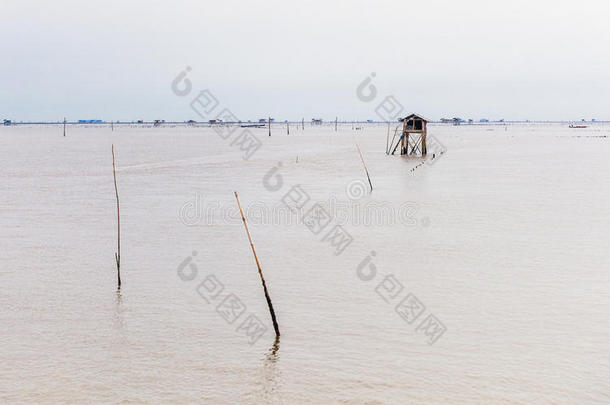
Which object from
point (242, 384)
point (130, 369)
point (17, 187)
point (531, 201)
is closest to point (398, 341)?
point (242, 384)

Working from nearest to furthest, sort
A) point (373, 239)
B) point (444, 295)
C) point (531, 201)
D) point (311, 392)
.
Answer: point (311, 392)
point (444, 295)
point (373, 239)
point (531, 201)

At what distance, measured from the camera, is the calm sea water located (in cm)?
718

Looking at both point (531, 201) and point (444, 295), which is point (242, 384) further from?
point (531, 201)

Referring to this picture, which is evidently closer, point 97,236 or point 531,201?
point 97,236

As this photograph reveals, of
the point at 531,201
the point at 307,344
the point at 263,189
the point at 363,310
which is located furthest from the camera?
the point at 263,189

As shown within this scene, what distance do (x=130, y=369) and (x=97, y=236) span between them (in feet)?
28.5

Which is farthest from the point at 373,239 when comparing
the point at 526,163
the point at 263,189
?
the point at 526,163

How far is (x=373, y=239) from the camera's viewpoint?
15328mm

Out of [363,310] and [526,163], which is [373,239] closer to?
[363,310]

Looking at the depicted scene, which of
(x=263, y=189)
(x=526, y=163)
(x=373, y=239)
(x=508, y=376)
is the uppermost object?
(x=526, y=163)

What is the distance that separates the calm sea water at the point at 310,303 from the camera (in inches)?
283

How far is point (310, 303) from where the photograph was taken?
1005cm

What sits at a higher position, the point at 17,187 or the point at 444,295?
the point at 17,187

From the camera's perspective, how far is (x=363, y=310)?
9781 mm
